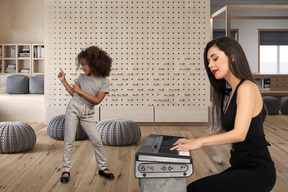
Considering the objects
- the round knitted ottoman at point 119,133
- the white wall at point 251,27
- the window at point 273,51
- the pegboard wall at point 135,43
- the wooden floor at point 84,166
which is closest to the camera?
the wooden floor at point 84,166

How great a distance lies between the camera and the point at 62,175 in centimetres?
296

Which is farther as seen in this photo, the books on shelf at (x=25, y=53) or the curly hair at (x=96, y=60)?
the books on shelf at (x=25, y=53)

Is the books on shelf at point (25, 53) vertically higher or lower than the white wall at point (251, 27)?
lower

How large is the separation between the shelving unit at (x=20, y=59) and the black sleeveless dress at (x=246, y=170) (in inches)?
240

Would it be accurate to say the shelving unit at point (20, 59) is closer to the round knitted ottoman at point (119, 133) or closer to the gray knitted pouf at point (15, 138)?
the gray knitted pouf at point (15, 138)

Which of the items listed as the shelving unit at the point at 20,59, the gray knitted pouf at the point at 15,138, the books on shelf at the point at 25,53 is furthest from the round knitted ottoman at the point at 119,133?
the books on shelf at the point at 25,53

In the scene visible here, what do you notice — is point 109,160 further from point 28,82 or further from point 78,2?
point 28,82

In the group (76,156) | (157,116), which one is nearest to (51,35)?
(157,116)

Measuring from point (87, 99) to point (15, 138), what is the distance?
4.78ft

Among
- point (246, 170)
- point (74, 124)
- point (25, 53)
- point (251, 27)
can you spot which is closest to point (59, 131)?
point (74, 124)

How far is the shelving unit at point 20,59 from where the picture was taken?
7031 millimetres

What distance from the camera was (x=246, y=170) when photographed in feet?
4.92

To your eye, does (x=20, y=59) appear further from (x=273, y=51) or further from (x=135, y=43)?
(x=273, y=51)

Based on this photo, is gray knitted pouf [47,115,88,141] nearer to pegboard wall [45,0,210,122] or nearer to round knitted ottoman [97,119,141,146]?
round knitted ottoman [97,119,141,146]
